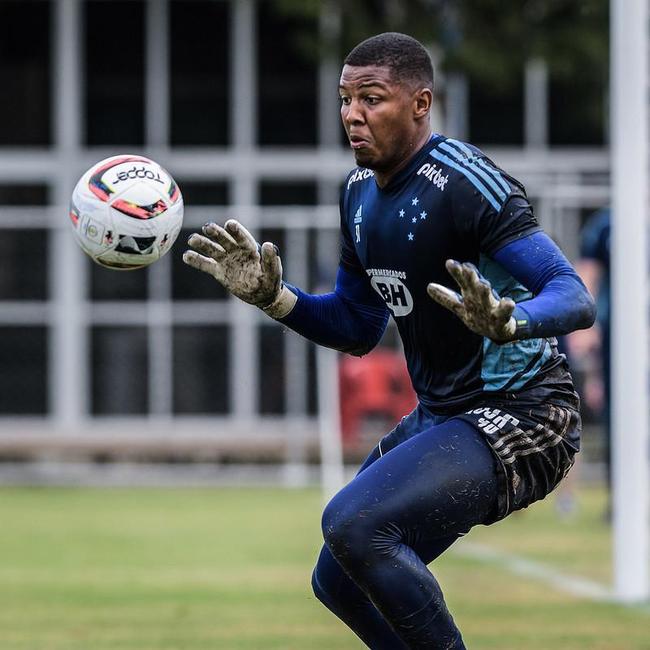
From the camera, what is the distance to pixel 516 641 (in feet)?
28.5

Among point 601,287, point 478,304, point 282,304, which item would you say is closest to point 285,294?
point 282,304

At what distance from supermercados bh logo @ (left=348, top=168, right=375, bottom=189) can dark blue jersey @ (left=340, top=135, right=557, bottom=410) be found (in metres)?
0.12

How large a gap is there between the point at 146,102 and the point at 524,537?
9.65m

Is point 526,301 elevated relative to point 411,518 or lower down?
elevated

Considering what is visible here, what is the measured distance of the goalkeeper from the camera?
5492mm

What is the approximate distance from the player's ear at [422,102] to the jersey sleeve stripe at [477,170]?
0.13 m

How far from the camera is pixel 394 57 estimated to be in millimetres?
5824

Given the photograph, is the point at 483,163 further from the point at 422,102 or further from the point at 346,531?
the point at 346,531

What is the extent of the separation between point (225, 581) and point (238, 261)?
5.46 meters

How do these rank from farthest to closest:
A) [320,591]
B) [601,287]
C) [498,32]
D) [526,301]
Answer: [498,32] < [601,287] < [320,591] < [526,301]

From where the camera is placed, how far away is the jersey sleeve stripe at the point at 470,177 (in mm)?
5594

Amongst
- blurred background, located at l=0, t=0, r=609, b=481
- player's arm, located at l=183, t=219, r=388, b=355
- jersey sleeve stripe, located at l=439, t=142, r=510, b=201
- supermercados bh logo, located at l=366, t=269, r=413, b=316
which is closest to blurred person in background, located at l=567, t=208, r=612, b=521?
blurred background, located at l=0, t=0, r=609, b=481

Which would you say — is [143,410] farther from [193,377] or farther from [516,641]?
[516,641]

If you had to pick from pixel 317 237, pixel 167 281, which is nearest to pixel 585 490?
pixel 317 237
